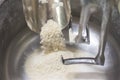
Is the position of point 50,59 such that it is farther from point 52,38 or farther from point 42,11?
point 42,11

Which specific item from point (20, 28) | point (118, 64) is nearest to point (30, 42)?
point (20, 28)

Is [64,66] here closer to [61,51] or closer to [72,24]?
[61,51]

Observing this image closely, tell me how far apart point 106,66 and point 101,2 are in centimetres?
Result: 23

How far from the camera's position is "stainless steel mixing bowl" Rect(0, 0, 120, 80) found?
717 mm

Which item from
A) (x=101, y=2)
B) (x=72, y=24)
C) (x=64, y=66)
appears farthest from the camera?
(x=72, y=24)

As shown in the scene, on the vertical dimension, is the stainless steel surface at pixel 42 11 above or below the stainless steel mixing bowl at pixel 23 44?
above

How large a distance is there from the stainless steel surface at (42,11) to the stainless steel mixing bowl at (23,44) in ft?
0.07

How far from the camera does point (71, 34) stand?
2.61ft

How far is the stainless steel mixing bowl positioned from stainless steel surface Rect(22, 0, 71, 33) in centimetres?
2

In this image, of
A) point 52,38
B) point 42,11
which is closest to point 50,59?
point 52,38

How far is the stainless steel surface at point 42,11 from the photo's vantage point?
0.79 meters

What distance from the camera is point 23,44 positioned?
797 mm

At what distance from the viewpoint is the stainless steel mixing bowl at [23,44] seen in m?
0.72

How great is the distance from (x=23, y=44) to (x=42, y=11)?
11cm
